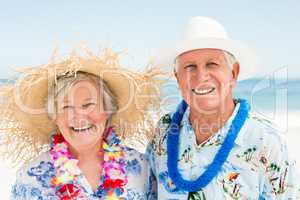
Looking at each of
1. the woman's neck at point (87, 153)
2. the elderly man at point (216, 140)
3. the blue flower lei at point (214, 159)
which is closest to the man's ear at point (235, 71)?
the elderly man at point (216, 140)

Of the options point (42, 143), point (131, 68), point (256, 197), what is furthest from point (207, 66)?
point (42, 143)

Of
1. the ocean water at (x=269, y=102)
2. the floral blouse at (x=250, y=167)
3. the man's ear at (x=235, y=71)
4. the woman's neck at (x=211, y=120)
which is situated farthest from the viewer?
the ocean water at (x=269, y=102)

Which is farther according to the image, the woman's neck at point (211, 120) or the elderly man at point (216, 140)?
the woman's neck at point (211, 120)

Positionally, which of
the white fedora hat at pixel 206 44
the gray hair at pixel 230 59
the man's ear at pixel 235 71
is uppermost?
the white fedora hat at pixel 206 44

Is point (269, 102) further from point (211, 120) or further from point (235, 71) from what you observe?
point (211, 120)

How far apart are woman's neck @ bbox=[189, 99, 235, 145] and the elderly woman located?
0.40 m

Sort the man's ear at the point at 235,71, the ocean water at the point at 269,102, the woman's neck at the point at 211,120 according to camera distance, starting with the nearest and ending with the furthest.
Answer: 1. the woman's neck at the point at 211,120
2. the man's ear at the point at 235,71
3. the ocean water at the point at 269,102

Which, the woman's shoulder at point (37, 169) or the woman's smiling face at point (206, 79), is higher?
the woman's smiling face at point (206, 79)

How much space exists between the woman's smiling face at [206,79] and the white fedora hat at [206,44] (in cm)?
4

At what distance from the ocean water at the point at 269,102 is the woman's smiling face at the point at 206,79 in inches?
9.1

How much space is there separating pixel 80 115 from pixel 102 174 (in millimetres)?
339

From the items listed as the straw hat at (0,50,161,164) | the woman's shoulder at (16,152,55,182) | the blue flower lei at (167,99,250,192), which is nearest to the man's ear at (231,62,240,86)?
the blue flower lei at (167,99,250,192)

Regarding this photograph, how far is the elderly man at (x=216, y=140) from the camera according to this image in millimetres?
2557

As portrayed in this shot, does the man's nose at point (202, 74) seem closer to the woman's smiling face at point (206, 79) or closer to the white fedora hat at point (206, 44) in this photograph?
the woman's smiling face at point (206, 79)
